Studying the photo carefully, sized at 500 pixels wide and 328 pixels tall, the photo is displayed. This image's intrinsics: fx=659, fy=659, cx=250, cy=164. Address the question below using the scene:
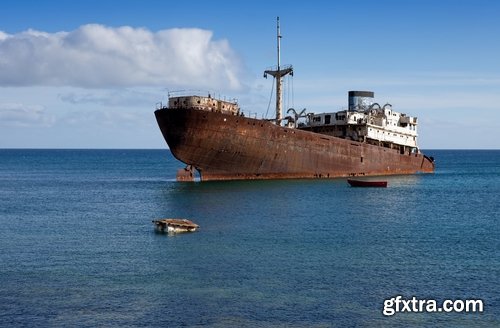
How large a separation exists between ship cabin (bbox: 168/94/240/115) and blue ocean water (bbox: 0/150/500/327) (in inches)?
376

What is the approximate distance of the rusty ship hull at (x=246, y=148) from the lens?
2227 inches

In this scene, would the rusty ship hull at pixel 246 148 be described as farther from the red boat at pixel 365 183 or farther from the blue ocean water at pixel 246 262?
the blue ocean water at pixel 246 262

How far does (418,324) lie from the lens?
19172 millimetres

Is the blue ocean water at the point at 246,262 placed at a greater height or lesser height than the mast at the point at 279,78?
lesser

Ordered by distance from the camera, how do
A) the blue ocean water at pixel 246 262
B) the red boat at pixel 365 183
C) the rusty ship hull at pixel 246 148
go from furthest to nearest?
the red boat at pixel 365 183 < the rusty ship hull at pixel 246 148 < the blue ocean water at pixel 246 262

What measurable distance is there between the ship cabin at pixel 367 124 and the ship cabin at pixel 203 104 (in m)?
19.8

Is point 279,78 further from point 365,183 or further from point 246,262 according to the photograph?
point 246,262

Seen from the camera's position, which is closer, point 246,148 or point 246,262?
point 246,262

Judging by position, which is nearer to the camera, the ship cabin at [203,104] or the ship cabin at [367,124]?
the ship cabin at [203,104]

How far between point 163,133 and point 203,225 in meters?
23.4

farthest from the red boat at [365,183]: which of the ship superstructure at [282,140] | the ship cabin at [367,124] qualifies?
the ship cabin at [367,124]

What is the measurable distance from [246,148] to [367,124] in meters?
20.7

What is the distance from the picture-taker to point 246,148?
58.9 metres

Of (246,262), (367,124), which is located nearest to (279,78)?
(367,124)
